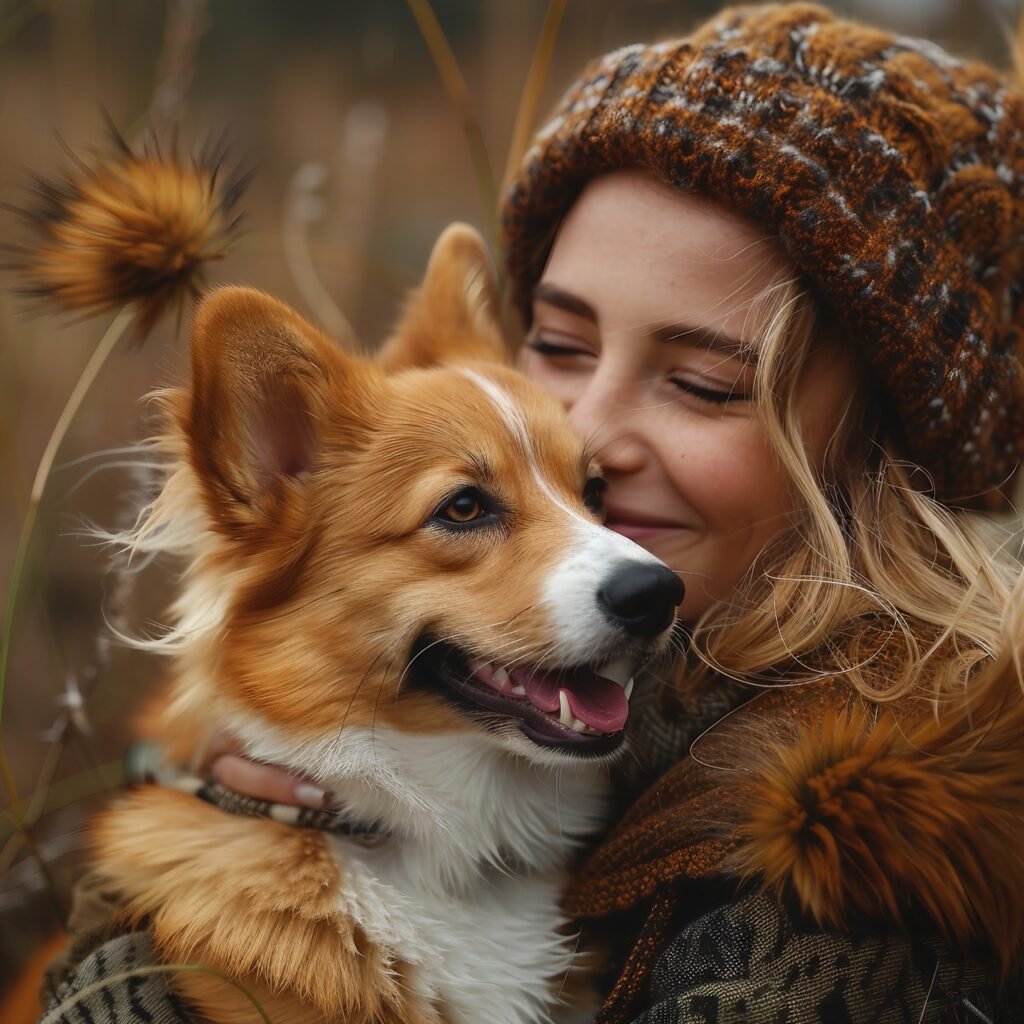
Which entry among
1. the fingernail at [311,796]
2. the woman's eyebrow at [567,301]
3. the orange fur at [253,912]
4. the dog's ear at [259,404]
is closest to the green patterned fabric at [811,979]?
the orange fur at [253,912]

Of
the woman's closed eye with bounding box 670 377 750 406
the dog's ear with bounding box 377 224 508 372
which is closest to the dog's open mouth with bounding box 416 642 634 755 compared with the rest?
the woman's closed eye with bounding box 670 377 750 406

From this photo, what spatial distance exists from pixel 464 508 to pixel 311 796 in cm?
61

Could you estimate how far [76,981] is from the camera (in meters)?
1.57

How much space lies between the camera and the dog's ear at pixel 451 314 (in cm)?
234

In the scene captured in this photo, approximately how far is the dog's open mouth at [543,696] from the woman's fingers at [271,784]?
304mm

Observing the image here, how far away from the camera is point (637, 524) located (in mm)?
2027

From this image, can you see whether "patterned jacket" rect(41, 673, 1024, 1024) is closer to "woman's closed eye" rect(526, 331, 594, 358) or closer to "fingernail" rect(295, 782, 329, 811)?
"fingernail" rect(295, 782, 329, 811)

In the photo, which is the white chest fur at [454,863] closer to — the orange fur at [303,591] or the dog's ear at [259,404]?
the orange fur at [303,591]

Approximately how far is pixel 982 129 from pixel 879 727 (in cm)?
132

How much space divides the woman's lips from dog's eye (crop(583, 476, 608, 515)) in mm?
20

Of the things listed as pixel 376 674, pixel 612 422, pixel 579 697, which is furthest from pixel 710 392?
pixel 376 674

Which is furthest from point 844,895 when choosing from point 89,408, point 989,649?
point 89,408

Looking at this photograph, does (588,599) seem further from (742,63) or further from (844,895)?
(742,63)

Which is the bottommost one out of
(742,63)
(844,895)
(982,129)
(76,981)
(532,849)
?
(532,849)
